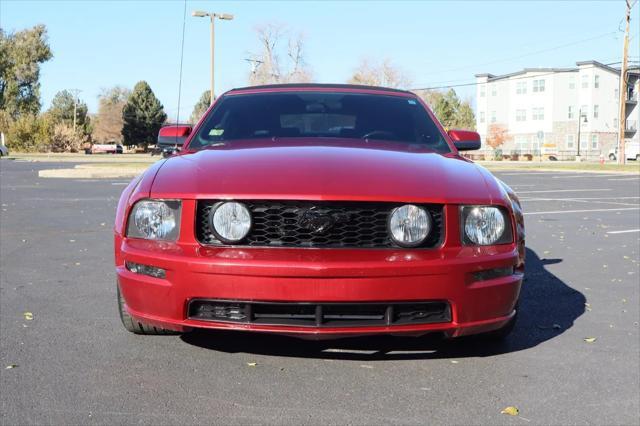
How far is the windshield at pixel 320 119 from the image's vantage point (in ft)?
13.7

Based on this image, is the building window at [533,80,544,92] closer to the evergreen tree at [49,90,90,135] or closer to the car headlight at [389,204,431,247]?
the evergreen tree at [49,90,90,135]

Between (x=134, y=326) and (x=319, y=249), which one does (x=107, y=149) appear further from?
(x=319, y=249)

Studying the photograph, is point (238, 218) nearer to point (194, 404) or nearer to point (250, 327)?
point (250, 327)

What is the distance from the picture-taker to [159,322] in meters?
2.99

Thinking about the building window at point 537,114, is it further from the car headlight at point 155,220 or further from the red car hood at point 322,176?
the car headlight at point 155,220

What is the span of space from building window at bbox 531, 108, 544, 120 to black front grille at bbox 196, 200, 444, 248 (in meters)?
73.7

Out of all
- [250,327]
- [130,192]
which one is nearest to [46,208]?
[130,192]

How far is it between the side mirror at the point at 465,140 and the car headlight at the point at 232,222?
2.14 meters

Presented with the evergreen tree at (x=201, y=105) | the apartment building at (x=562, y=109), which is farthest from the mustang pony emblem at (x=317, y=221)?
the evergreen tree at (x=201, y=105)

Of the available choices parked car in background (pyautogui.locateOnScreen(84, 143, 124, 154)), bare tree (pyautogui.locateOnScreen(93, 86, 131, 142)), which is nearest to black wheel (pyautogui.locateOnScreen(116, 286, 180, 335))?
parked car in background (pyautogui.locateOnScreen(84, 143, 124, 154))

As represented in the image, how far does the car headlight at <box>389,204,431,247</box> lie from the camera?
2.90m

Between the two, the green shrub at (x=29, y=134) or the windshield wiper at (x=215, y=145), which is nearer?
the windshield wiper at (x=215, y=145)

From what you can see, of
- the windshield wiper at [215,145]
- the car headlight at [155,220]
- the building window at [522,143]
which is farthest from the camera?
the building window at [522,143]

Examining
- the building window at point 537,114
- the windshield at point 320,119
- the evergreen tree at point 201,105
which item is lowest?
the windshield at point 320,119
